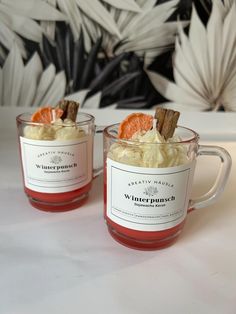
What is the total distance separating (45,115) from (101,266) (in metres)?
0.24

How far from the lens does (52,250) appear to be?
0.40m

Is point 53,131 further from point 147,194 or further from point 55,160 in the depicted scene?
point 147,194

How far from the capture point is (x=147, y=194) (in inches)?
14.2

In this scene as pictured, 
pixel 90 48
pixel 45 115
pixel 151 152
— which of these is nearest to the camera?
pixel 151 152

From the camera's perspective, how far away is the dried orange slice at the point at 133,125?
40 centimetres

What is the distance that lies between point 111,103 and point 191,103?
9.7 inches

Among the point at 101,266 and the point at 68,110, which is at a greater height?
the point at 68,110

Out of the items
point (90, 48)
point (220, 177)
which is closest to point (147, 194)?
point (220, 177)

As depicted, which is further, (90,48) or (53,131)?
(90,48)

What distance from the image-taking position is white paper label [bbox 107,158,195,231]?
356mm

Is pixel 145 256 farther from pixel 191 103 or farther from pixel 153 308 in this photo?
pixel 191 103

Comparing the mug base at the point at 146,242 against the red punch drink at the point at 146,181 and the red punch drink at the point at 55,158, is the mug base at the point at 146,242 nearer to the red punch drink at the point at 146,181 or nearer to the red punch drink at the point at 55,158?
the red punch drink at the point at 146,181

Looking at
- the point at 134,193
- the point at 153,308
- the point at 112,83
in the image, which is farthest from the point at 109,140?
the point at 112,83

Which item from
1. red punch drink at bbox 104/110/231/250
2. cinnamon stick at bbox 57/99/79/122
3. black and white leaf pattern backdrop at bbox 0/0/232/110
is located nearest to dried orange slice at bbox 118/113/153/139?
red punch drink at bbox 104/110/231/250
